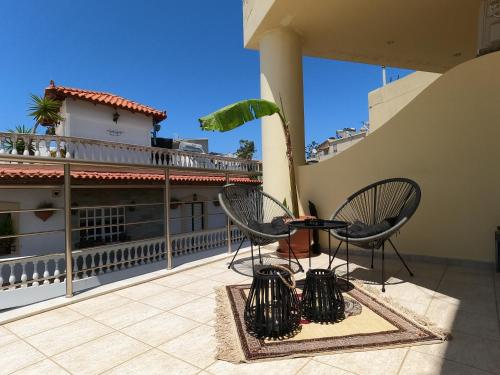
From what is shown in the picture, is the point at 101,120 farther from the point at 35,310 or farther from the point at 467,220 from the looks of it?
the point at 467,220

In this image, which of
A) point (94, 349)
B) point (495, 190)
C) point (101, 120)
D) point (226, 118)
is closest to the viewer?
point (94, 349)

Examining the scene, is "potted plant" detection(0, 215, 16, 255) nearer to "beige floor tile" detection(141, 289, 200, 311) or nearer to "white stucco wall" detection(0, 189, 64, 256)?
"white stucco wall" detection(0, 189, 64, 256)

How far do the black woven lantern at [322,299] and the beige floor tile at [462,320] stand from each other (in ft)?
2.66

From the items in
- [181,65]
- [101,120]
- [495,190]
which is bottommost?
[495,190]

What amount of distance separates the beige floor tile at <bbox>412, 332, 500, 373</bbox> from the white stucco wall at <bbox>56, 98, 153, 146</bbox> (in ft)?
41.1

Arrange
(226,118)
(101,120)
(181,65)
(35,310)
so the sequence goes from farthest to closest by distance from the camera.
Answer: (181,65) < (101,120) < (226,118) < (35,310)

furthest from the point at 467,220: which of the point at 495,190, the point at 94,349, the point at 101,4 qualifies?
the point at 101,4

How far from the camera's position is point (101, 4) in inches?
386

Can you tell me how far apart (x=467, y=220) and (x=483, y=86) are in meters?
1.83

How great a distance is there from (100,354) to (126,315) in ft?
2.35

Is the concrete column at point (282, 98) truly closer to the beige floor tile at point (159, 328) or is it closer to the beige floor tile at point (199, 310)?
the beige floor tile at point (199, 310)

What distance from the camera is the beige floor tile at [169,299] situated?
119 inches

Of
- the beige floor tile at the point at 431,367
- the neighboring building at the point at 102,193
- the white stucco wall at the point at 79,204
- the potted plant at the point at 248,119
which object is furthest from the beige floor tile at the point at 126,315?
the white stucco wall at the point at 79,204

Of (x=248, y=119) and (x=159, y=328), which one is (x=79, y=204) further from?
(x=159, y=328)
